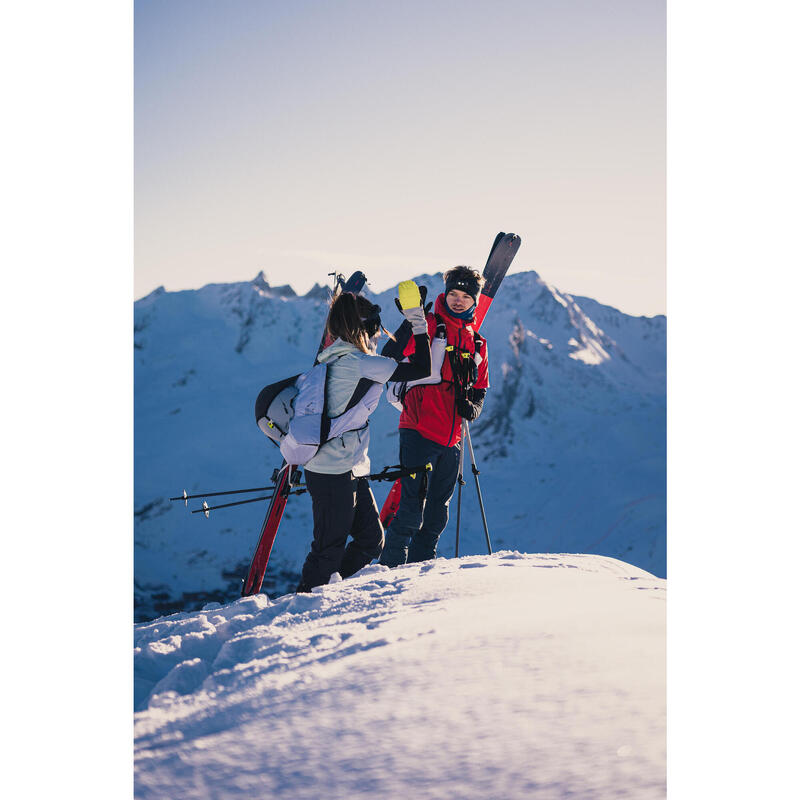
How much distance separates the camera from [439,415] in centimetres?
428

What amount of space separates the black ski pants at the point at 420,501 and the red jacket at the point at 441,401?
2.5 inches

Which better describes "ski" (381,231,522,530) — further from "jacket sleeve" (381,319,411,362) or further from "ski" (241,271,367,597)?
"ski" (241,271,367,597)

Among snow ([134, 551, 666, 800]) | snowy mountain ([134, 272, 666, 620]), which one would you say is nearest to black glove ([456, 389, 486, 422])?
snow ([134, 551, 666, 800])

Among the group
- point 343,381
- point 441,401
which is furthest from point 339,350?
point 441,401

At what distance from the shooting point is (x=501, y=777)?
6.12 feet

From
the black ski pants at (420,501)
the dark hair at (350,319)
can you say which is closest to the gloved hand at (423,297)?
the dark hair at (350,319)

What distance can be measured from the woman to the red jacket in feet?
2.00

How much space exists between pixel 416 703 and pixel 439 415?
238cm

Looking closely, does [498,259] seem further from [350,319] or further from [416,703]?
[416,703]

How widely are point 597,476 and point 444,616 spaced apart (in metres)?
19.6

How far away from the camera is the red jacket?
14.0ft

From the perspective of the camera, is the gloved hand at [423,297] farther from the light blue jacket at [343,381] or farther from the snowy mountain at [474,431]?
the snowy mountain at [474,431]
